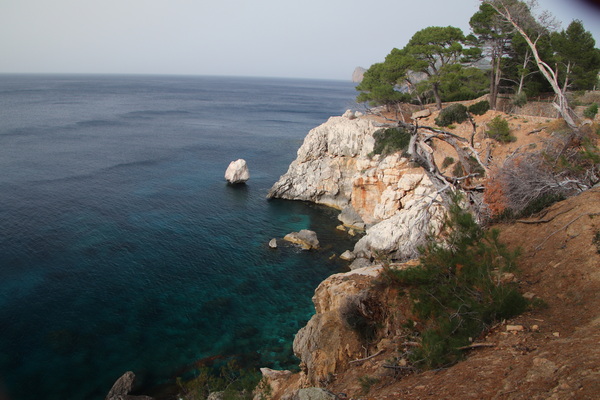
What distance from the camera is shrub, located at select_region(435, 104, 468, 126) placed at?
35031 millimetres

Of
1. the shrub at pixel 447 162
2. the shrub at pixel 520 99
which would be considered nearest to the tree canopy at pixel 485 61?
the shrub at pixel 520 99

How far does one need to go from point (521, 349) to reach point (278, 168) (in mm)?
47650

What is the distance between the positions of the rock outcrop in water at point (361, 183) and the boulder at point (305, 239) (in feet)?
12.6

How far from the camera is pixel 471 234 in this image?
368 inches

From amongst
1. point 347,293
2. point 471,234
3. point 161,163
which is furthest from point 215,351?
point 161,163

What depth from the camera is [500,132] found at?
98.0 feet

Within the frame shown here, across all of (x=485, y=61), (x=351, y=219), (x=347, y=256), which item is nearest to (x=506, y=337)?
(x=347, y=256)

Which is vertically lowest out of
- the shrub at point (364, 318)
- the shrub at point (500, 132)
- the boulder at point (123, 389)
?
the boulder at point (123, 389)

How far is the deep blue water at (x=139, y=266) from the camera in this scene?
19531 millimetres

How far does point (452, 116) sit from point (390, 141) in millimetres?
6228

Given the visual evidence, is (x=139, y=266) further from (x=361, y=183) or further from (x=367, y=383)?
(x=367, y=383)

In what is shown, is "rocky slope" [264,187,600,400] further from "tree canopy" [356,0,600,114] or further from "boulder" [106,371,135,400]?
"tree canopy" [356,0,600,114]

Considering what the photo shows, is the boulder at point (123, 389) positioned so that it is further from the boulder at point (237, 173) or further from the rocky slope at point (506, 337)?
the boulder at point (237, 173)

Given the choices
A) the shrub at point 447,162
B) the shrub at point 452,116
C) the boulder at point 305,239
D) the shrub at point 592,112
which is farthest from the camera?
the shrub at point 452,116
